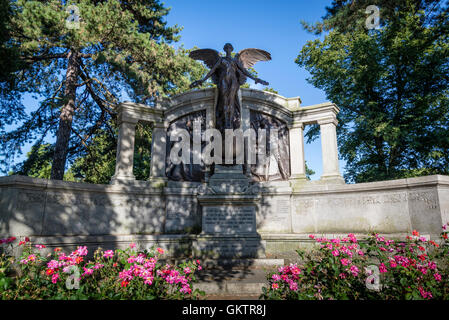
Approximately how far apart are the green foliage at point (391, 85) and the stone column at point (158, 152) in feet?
35.3

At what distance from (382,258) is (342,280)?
2.16 feet

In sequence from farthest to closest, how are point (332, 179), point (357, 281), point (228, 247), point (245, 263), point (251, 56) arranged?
point (251, 56)
point (332, 179)
point (228, 247)
point (245, 263)
point (357, 281)

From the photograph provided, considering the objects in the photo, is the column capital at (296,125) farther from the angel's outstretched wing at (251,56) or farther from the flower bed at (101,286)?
the flower bed at (101,286)

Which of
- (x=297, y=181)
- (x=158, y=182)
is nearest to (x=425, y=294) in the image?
(x=297, y=181)

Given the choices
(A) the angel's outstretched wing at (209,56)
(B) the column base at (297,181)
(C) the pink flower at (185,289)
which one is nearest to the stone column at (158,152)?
(A) the angel's outstretched wing at (209,56)

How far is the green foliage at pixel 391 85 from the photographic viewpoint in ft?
47.0

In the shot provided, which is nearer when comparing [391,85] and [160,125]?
[160,125]

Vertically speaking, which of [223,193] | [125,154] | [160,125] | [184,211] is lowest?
[184,211]

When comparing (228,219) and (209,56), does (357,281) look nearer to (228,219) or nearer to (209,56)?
(228,219)

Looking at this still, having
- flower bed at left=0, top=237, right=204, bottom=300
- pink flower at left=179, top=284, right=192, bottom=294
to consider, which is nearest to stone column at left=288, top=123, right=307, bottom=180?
flower bed at left=0, top=237, right=204, bottom=300

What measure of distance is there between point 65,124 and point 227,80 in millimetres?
8039

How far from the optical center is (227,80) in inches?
355
